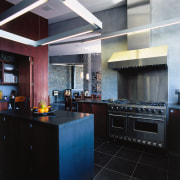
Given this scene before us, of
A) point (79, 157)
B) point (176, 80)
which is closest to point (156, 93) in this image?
point (176, 80)

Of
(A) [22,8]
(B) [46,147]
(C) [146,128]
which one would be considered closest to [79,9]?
(A) [22,8]

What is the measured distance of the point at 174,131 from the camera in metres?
2.89

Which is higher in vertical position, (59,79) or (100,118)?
(59,79)

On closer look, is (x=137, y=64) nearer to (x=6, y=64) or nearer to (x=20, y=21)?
(x=20, y=21)

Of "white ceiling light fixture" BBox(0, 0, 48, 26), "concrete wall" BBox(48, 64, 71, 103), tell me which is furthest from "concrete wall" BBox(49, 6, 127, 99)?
"concrete wall" BBox(48, 64, 71, 103)

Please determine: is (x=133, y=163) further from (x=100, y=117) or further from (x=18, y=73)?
(x=18, y=73)

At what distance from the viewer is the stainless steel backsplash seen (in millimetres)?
3533

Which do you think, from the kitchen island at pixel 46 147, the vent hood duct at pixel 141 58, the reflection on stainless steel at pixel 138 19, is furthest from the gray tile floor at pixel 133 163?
the reflection on stainless steel at pixel 138 19

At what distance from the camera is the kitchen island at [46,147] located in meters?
1.56

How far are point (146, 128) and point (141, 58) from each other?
4.92 ft

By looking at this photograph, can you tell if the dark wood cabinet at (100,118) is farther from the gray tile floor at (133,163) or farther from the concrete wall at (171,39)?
the concrete wall at (171,39)

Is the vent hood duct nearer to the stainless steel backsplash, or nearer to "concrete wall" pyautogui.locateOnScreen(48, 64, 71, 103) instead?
the stainless steel backsplash

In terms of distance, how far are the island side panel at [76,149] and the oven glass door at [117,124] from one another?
59.4 inches

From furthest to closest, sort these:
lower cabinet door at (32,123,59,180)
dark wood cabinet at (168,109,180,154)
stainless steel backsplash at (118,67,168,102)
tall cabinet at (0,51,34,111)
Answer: tall cabinet at (0,51,34,111) → stainless steel backsplash at (118,67,168,102) → dark wood cabinet at (168,109,180,154) → lower cabinet door at (32,123,59,180)
